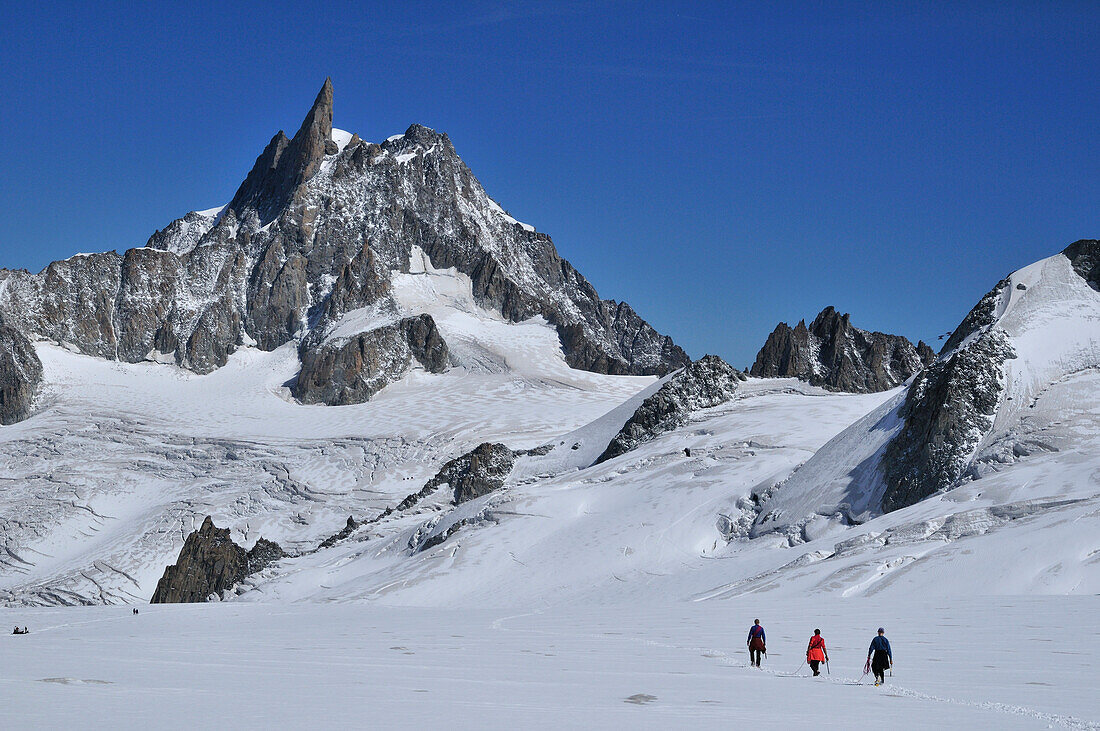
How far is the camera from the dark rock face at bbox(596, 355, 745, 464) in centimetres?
7956

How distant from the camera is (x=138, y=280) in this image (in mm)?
189500

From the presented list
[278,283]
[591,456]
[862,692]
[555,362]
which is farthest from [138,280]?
[862,692]

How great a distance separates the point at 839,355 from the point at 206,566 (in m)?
96.2

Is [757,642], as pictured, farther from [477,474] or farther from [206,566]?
[477,474]

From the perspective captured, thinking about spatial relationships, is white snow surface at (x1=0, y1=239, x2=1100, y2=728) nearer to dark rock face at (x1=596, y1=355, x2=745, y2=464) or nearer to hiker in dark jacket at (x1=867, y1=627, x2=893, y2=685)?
hiker in dark jacket at (x1=867, y1=627, x2=893, y2=685)

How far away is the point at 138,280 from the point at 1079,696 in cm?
19193

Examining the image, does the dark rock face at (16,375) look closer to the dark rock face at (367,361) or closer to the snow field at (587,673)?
the dark rock face at (367,361)

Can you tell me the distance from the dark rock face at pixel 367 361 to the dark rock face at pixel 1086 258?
121 m

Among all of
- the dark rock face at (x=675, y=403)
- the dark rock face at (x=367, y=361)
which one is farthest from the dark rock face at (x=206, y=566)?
the dark rock face at (x=367, y=361)

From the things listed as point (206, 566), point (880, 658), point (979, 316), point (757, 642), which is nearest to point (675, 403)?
point (979, 316)

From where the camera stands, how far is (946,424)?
52.7 m

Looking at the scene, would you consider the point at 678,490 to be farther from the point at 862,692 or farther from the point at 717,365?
Answer: the point at 862,692

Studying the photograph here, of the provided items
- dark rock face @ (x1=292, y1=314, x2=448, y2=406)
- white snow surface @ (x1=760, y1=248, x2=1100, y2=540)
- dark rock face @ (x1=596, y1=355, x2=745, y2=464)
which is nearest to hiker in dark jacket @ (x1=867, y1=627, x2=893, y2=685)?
white snow surface @ (x1=760, y1=248, x2=1100, y2=540)

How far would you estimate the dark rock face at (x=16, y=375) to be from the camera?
148625 mm
